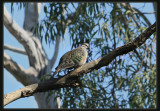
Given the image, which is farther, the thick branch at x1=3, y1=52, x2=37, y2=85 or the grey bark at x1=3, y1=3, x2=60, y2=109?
the grey bark at x1=3, y1=3, x2=60, y2=109

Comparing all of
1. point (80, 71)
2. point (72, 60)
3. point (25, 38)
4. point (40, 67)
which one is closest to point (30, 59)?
point (40, 67)

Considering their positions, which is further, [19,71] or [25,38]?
[25,38]

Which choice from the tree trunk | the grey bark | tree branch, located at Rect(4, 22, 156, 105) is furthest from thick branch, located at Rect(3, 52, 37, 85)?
tree branch, located at Rect(4, 22, 156, 105)

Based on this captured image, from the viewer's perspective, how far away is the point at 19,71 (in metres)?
6.01

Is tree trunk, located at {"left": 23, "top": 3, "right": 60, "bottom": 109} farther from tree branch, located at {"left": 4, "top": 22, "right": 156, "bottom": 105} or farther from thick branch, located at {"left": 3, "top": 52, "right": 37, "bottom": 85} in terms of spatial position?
tree branch, located at {"left": 4, "top": 22, "right": 156, "bottom": 105}

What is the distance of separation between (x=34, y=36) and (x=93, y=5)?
6.34ft

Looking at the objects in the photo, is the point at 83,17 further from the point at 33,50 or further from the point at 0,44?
the point at 0,44

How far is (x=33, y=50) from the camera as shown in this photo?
251 inches

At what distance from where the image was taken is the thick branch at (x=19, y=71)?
19.2 ft

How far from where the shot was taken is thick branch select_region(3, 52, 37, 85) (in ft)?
19.2

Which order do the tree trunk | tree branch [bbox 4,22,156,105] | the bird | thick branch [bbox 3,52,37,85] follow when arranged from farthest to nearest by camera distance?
the tree trunk
thick branch [bbox 3,52,37,85]
the bird
tree branch [bbox 4,22,156,105]

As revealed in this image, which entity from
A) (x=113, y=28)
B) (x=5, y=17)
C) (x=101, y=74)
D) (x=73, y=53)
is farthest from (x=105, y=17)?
(x=5, y=17)

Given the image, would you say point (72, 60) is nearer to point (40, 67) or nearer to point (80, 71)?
point (80, 71)

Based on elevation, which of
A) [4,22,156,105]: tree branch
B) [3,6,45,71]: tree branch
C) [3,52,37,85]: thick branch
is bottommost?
[4,22,156,105]: tree branch
